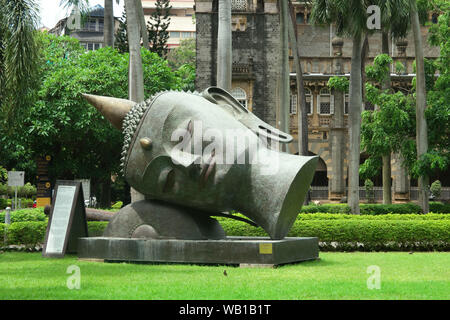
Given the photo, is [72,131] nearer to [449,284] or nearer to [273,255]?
[273,255]

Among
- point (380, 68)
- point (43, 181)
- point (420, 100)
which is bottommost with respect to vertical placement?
point (43, 181)

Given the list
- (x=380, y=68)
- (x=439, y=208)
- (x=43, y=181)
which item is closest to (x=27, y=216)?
(x=43, y=181)

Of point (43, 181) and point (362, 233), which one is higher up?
point (43, 181)

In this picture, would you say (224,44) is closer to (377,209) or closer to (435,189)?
(377,209)

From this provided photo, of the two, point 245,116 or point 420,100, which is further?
point 420,100

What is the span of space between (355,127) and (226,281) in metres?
12.9

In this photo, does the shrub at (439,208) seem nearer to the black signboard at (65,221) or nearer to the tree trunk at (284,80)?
the tree trunk at (284,80)

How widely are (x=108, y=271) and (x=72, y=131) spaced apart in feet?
58.8

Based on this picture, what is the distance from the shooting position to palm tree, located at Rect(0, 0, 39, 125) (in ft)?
44.6

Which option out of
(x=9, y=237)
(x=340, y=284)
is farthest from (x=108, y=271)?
(x=9, y=237)

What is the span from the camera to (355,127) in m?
20.4

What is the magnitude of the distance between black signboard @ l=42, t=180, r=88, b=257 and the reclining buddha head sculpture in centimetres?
214

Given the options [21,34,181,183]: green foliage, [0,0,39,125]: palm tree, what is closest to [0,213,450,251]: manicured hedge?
[0,0,39,125]: palm tree

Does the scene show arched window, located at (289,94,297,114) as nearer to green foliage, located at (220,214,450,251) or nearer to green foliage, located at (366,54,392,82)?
green foliage, located at (366,54,392,82)
